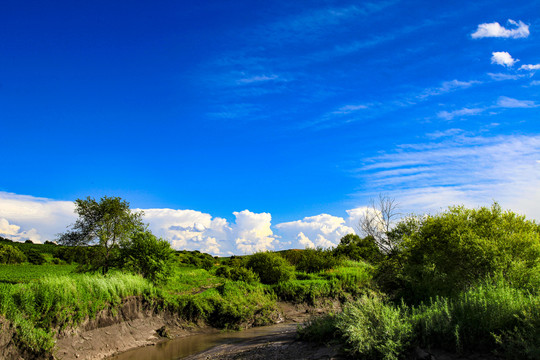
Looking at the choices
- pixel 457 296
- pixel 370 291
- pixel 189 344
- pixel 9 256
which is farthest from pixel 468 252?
pixel 9 256

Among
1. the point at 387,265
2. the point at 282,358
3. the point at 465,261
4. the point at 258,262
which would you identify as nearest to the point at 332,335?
the point at 282,358

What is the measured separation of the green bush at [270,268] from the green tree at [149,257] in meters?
7.92

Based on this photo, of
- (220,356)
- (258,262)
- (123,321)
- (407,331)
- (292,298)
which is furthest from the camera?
(258,262)

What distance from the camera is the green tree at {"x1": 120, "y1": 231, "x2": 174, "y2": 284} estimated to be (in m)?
23.0

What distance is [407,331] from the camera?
1001cm

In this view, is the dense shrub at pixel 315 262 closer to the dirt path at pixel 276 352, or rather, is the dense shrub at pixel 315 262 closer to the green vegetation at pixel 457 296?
the green vegetation at pixel 457 296

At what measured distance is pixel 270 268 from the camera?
95.2 feet

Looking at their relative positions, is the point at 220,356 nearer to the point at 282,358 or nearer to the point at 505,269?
the point at 282,358

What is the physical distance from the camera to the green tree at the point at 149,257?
22984 mm

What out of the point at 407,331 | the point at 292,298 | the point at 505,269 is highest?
the point at 505,269

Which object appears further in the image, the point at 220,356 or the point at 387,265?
the point at 387,265

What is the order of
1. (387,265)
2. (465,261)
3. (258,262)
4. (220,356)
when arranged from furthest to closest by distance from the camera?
(258,262), (387,265), (465,261), (220,356)

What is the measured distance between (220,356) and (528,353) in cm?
1008

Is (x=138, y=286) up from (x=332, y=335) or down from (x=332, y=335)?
up
